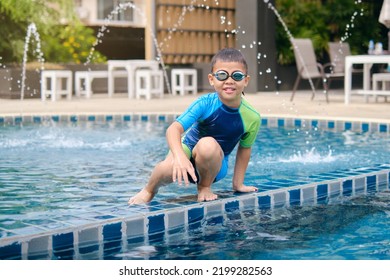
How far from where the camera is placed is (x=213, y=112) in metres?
3.87

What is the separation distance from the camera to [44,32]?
1496 cm

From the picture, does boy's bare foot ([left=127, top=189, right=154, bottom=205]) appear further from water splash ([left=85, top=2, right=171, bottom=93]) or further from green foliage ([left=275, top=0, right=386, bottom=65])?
green foliage ([left=275, top=0, right=386, bottom=65])

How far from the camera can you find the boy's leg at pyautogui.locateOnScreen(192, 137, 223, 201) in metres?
3.79

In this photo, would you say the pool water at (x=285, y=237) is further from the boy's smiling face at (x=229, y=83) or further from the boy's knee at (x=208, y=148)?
the boy's smiling face at (x=229, y=83)

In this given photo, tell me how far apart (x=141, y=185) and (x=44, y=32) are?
1044cm

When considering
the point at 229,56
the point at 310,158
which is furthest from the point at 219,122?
the point at 310,158

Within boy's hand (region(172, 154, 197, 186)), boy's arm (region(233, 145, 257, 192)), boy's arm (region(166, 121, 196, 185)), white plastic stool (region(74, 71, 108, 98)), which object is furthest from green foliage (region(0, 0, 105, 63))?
boy's hand (region(172, 154, 197, 186))

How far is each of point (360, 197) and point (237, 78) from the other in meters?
1.24

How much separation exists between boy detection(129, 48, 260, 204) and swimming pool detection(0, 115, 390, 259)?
0.46 feet

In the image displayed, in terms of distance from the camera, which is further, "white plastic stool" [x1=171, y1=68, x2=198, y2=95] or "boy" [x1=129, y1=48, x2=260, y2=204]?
"white plastic stool" [x1=171, y1=68, x2=198, y2=95]

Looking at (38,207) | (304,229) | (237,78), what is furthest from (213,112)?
(38,207)

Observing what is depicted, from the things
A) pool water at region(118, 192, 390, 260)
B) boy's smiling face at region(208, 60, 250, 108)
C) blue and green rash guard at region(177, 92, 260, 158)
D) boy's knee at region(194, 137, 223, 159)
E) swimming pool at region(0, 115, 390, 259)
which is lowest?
pool water at region(118, 192, 390, 260)

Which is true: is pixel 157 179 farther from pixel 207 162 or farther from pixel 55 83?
pixel 55 83
